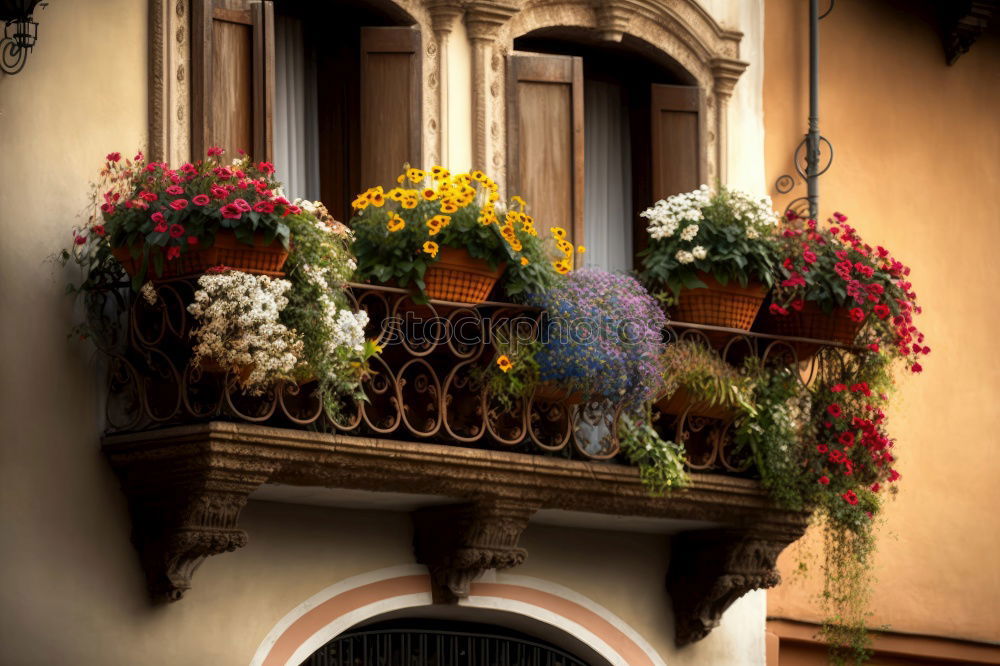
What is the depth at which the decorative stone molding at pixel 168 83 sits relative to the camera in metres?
10.9

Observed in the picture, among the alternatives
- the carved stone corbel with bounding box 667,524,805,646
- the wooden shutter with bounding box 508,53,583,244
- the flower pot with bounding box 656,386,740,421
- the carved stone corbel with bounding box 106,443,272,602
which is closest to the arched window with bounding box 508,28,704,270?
the wooden shutter with bounding box 508,53,583,244

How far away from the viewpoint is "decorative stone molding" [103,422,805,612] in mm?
10172

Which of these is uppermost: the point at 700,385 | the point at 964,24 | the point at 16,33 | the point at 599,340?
the point at 964,24

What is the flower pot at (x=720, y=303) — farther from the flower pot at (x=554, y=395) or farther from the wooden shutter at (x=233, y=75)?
the wooden shutter at (x=233, y=75)

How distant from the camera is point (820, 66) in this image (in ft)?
44.5

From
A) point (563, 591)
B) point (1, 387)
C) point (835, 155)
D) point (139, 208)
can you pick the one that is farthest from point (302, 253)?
point (835, 155)

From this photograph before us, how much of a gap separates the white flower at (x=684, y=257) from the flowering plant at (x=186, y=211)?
2.34 m

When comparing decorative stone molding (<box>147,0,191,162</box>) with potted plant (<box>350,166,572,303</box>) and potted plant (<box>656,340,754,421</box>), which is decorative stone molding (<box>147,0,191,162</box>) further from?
potted plant (<box>656,340,754,421</box>)

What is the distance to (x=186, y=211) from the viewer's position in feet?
32.9

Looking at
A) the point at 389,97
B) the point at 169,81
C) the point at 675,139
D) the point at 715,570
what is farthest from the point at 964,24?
the point at 169,81

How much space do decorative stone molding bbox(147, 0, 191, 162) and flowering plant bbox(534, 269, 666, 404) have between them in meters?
1.88

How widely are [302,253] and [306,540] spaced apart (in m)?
1.69

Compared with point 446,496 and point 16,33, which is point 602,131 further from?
point 16,33

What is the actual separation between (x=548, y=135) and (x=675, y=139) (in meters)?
0.98
